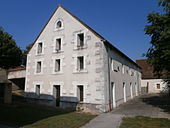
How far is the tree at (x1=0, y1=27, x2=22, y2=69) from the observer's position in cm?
2175

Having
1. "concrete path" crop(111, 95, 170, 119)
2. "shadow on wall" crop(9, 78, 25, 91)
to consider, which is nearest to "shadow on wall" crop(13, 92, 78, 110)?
"concrete path" crop(111, 95, 170, 119)

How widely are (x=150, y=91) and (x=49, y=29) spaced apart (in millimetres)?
26264

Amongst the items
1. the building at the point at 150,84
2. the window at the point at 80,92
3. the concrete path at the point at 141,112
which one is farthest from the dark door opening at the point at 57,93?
the building at the point at 150,84

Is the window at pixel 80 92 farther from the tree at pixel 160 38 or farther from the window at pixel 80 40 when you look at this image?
the tree at pixel 160 38

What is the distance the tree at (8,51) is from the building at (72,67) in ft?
15.5

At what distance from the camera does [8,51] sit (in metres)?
22.0

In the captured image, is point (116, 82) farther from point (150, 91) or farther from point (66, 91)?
point (150, 91)

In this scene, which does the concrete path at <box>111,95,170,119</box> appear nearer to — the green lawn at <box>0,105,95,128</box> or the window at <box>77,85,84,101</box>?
the green lawn at <box>0,105,95,128</box>

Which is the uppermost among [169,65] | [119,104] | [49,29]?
[49,29]

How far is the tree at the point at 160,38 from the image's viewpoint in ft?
37.2

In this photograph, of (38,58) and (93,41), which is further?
(38,58)

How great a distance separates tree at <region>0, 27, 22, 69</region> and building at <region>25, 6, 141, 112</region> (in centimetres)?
472

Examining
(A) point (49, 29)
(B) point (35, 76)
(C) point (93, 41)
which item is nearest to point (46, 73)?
(B) point (35, 76)

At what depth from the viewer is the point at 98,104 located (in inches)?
523
